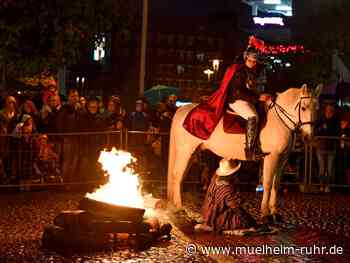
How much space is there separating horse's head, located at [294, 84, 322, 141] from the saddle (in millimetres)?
584

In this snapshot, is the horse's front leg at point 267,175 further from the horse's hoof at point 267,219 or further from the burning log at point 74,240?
the burning log at point 74,240

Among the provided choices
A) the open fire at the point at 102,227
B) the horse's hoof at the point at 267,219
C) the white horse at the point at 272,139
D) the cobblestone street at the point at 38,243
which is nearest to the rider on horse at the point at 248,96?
the white horse at the point at 272,139

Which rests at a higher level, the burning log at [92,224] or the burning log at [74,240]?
the burning log at [92,224]

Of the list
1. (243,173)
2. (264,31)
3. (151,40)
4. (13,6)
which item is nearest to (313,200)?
(243,173)

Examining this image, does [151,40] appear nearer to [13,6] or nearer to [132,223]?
[13,6]

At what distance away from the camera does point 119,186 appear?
1138 centimetres

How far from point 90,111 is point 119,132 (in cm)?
110

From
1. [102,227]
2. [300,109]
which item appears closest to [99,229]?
[102,227]

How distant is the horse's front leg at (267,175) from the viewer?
12320mm

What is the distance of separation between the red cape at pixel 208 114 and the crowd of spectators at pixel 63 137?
4.66 metres

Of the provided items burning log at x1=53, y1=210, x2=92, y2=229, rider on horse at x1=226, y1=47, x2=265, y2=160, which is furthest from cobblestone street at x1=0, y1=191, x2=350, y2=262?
rider on horse at x1=226, y1=47, x2=265, y2=160

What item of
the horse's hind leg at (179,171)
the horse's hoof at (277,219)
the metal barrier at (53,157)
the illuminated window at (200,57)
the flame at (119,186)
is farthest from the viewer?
the illuminated window at (200,57)

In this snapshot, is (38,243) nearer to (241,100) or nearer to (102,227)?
(102,227)

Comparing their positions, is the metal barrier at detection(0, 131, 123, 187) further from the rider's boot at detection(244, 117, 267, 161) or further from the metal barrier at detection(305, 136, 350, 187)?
the rider's boot at detection(244, 117, 267, 161)
